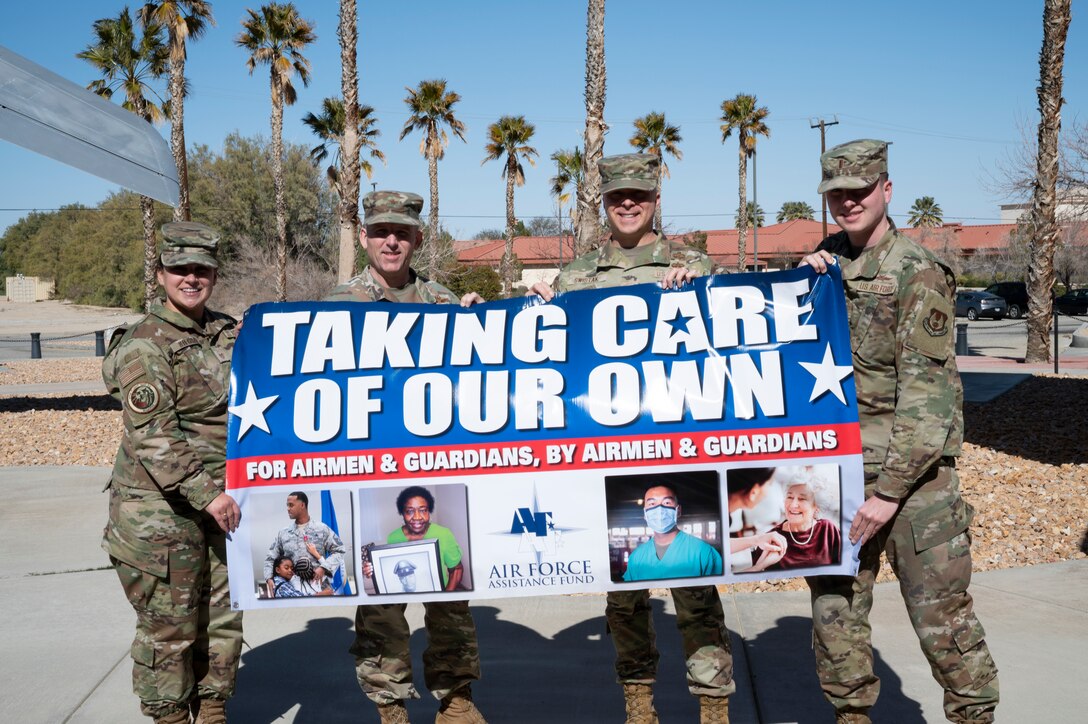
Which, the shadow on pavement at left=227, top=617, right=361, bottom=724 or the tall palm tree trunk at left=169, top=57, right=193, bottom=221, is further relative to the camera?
the tall palm tree trunk at left=169, top=57, right=193, bottom=221

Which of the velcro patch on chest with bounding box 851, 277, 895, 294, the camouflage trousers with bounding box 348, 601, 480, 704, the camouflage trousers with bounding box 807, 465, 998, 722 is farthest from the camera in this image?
the camouflage trousers with bounding box 348, 601, 480, 704

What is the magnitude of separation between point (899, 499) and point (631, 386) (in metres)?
0.98

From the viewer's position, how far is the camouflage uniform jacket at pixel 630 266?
3799 mm

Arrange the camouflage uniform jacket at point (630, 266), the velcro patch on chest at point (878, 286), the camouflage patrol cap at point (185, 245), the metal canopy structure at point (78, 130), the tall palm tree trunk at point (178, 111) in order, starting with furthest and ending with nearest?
the tall palm tree trunk at point (178, 111) < the metal canopy structure at point (78, 130) < the camouflage uniform jacket at point (630, 266) < the camouflage patrol cap at point (185, 245) < the velcro patch on chest at point (878, 286)

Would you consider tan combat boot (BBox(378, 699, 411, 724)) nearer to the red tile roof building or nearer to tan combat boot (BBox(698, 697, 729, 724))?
tan combat boot (BBox(698, 697, 729, 724))

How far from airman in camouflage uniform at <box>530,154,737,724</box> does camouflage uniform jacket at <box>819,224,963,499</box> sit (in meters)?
0.64

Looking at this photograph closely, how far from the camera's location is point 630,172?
368 cm

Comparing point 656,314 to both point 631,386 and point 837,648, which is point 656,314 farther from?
point 837,648

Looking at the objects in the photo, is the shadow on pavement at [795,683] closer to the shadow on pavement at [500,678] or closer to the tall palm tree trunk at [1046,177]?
the shadow on pavement at [500,678]

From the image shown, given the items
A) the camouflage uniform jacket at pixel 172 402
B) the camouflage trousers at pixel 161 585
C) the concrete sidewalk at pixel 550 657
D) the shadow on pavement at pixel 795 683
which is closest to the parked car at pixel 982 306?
the concrete sidewalk at pixel 550 657

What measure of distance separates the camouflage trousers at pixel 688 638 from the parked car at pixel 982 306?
1438 inches

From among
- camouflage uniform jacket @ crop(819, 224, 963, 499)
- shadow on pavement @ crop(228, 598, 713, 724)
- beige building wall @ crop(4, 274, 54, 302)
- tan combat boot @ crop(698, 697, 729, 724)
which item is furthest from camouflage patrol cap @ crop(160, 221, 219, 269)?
beige building wall @ crop(4, 274, 54, 302)

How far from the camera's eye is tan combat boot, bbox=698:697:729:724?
11.6 feet

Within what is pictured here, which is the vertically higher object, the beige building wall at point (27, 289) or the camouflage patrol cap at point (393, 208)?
the beige building wall at point (27, 289)
